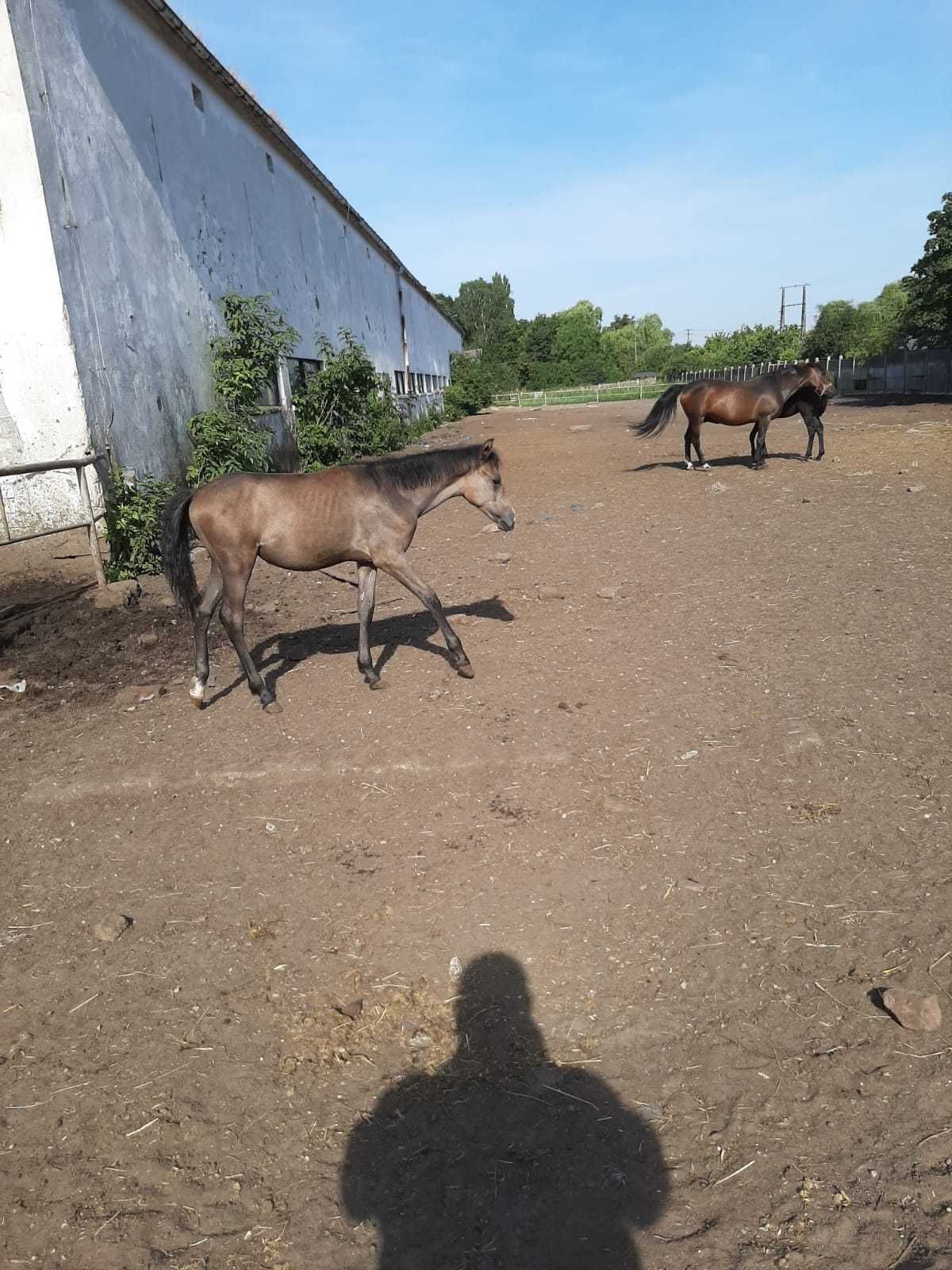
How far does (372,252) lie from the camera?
2766 cm

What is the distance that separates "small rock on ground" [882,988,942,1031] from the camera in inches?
104

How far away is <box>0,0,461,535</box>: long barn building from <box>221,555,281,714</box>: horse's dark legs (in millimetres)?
4358

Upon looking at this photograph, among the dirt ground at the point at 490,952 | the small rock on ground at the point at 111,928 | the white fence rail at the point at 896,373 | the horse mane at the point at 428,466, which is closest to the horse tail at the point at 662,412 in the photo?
the dirt ground at the point at 490,952

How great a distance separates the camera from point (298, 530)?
5.40m

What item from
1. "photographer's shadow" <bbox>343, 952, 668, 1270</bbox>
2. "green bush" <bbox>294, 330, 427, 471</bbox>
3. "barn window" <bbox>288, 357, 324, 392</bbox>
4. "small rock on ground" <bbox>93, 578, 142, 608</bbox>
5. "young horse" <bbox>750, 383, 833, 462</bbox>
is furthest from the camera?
"barn window" <bbox>288, 357, 324, 392</bbox>

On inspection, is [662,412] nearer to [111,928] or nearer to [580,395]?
[111,928]

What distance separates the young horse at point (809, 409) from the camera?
45.9ft

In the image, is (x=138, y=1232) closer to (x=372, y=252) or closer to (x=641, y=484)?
(x=641, y=484)

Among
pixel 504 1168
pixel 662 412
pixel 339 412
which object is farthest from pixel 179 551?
pixel 339 412

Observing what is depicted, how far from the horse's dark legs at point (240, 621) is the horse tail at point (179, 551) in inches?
13.8

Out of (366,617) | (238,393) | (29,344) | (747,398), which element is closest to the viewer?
(366,617)

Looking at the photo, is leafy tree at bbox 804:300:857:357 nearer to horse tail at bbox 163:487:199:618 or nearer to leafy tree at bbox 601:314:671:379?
leafy tree at bbox 601:314:671:379

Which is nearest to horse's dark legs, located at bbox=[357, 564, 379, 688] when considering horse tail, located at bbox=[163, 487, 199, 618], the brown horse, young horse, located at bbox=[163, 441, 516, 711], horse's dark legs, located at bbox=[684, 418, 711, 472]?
young horse, located at bbox=[163, 441, 516, 711]

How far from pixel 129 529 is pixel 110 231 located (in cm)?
355
